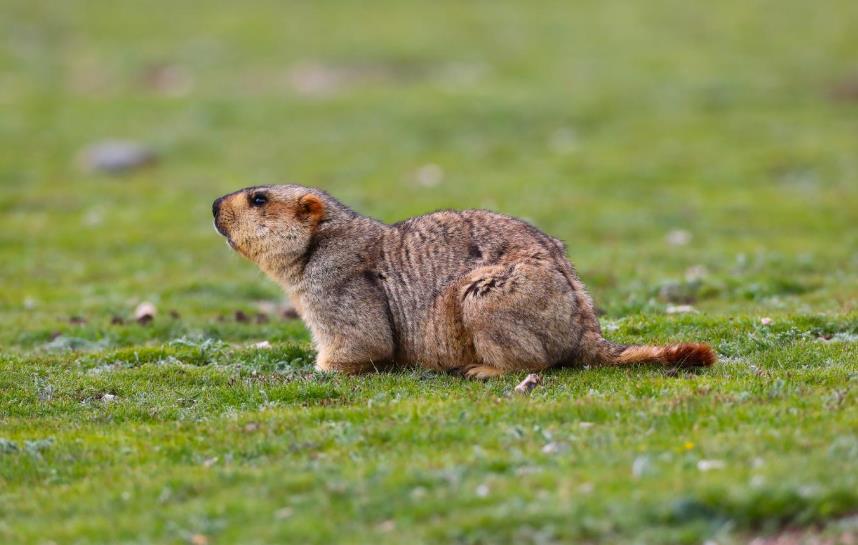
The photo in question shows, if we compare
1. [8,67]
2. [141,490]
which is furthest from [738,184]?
[8,67]

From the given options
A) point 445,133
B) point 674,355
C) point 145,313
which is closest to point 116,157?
point 445,133

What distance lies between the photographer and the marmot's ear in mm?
12859

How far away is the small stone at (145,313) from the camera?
54.0 ft

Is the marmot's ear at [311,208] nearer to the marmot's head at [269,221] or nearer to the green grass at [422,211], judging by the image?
the marmot's head at [269,221]

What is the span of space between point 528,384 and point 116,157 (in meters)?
22.0

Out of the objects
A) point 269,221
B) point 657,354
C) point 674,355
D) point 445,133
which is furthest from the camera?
point 445,133

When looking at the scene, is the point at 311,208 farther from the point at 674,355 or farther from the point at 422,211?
the point at 422,211

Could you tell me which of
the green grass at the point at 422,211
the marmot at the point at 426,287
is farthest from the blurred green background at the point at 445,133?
the marmot at the point at 426,287

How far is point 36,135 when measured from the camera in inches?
1320

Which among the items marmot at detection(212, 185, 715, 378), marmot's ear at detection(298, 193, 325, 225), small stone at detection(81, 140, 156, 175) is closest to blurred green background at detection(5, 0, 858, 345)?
small stone at detection(81, 140, 156, 175)

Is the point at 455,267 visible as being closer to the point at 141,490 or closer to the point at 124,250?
the point at 141,490

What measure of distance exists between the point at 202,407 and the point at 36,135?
2464 cm

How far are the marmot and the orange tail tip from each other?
12 mm

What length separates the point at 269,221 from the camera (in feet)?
42.1
